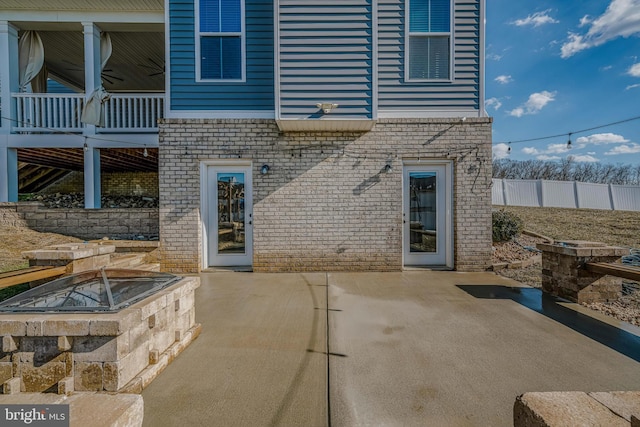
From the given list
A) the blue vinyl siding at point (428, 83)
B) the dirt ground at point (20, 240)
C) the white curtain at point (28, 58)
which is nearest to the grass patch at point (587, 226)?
the blue vinyl siding at point (428, 83)

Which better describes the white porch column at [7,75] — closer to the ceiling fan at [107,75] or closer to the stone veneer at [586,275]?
the ceiling fan at [107,75]

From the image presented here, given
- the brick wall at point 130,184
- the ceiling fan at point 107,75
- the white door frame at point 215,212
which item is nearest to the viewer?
the white door frame at point 215,212

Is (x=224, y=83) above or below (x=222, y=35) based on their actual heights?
below

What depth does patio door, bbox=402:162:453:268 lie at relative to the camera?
6.03 m

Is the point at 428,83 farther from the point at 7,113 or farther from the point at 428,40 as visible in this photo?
the point at 7,113

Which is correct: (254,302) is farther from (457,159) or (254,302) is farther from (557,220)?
(557,220)

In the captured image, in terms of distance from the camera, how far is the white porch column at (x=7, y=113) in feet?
23.4

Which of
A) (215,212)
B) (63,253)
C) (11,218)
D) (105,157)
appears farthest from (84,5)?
(63,253)

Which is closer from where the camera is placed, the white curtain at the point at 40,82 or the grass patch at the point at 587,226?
the grass patch at the point at 587,226

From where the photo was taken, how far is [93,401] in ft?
4.61

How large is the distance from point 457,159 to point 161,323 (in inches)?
216

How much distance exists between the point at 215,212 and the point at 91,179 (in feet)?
11.6

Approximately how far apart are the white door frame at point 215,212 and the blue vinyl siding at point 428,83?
2937 mm

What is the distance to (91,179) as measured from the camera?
7160mm
